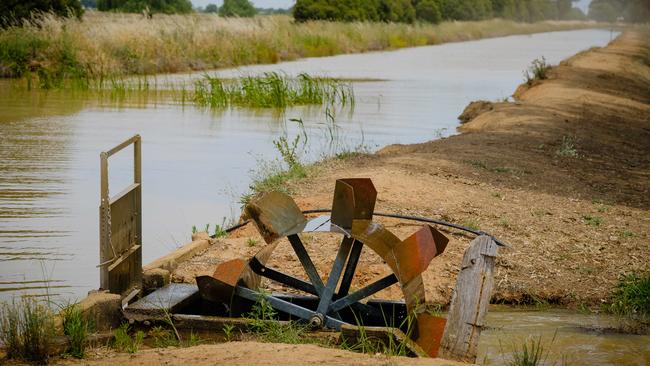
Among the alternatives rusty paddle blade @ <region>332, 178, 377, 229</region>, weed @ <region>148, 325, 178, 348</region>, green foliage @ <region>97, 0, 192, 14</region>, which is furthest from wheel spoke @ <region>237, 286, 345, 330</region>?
green foliage @ <region>97, 0, 192, 14</region>

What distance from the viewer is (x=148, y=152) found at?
1788 cm

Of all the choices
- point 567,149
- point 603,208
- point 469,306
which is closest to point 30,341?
point 469,306

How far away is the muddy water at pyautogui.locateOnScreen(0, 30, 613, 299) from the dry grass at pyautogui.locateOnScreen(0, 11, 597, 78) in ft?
6.31

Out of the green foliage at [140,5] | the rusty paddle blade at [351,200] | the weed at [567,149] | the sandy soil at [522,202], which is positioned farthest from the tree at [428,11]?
the rusty paddle blade at [351,200]

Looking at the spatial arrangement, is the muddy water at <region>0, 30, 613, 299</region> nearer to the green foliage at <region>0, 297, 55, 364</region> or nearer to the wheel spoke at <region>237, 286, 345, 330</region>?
the wheel spoke at <region>237, 286, 345, 330</region>

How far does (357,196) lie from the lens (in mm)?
8398

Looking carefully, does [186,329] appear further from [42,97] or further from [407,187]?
[42,97]

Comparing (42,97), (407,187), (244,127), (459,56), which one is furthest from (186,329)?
(459,56)

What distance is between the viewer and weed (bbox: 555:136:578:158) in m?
16.6

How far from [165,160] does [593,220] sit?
7841 mm

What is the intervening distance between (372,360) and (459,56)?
51.4m

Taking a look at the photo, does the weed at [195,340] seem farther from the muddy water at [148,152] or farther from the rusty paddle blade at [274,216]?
the muddy water at [148,152]

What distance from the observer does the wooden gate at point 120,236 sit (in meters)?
7.52

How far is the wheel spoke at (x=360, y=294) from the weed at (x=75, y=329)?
185 centimetres
